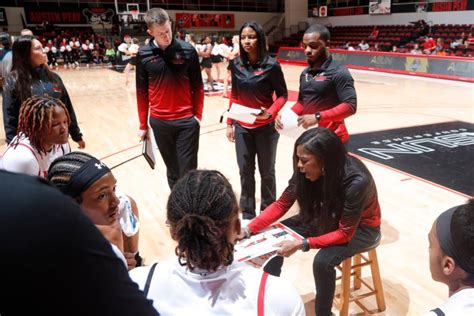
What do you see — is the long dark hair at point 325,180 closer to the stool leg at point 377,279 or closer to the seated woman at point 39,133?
the stool leg at point 377,279

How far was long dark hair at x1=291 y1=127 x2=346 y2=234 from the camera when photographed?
2002 mm

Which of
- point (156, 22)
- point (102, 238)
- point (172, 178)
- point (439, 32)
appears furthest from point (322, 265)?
point (439, 32)

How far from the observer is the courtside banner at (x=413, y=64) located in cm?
1067

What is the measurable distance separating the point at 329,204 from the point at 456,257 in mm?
900

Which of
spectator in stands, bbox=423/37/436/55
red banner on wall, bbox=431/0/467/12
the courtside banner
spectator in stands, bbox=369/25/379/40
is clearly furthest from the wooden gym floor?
spectator in stands, bbox=369/25/379/40

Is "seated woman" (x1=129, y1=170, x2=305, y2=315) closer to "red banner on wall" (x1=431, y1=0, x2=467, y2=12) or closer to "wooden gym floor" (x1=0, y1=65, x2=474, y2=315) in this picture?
"wooden gym floor" (x1=0, y1=65, x2=474, y2=315)

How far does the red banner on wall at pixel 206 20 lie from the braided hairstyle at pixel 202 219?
24.0 m

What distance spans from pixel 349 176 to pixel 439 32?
17.7 metres

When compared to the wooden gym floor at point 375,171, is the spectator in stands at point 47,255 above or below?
above

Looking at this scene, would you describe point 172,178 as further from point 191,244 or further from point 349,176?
point 191,244

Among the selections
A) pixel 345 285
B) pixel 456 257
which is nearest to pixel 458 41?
pixel 345 285

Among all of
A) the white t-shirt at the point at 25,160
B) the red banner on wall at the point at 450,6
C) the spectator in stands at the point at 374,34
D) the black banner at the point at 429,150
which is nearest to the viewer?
the white t-shirt at the point at 25,160

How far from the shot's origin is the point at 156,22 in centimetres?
295

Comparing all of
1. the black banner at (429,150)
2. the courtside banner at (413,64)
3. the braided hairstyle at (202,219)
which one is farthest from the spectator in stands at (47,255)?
the courtside banner at (413,64)
